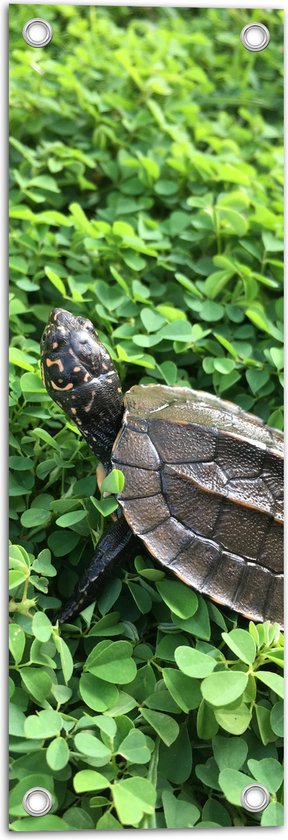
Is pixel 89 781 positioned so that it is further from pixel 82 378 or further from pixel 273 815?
pixel 82 378

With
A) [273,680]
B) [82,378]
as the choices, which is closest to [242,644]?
[273,680]

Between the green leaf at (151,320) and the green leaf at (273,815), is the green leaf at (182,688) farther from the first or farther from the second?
the green leaf at (151,320)

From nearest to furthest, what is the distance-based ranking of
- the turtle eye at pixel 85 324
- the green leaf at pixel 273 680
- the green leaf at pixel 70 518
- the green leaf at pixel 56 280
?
the green leaf at pixel 273 680 → the green leaf at pixel 70 518 → the turtle eye at pixel 85 324 → the green leaf at pixel 56 280

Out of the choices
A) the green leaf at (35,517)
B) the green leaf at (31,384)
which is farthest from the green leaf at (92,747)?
the green leaf at (31,384)

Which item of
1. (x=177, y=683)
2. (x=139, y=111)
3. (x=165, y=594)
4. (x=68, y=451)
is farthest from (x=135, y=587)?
(x=139, y=111)

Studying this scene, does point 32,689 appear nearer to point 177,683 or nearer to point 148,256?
point 177,683
